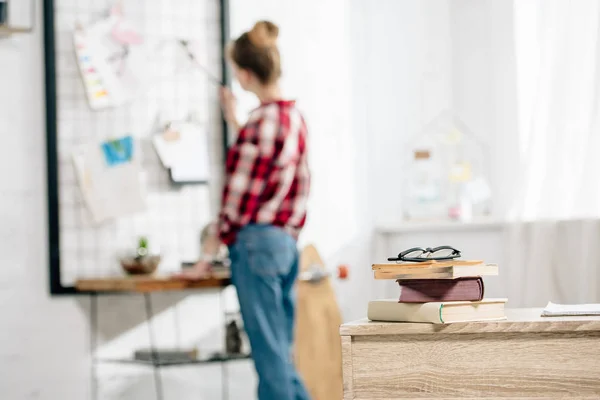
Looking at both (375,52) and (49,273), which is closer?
(49,273)

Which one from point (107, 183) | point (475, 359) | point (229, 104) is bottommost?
point (475, 359)

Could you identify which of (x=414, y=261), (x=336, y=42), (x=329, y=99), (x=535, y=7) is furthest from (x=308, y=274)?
(x=414, y=261)

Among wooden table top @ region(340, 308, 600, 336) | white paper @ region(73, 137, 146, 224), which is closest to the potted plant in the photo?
white paper @ region(73, 137, 146, 224)

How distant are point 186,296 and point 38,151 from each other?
73 centimetres

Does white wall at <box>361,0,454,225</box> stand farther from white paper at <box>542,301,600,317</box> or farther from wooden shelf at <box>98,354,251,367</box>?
white paper at <box>542,301,600,317</box>

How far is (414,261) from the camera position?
1447mm

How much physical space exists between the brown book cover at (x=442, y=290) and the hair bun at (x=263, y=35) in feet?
4.63

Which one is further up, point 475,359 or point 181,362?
point 475,359

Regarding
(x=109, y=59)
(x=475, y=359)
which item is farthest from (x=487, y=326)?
(x=109, y=59)

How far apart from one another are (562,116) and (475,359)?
1595 mm

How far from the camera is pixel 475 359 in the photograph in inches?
Result: 54.8

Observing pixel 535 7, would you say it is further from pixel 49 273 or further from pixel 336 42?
pixel 49 273

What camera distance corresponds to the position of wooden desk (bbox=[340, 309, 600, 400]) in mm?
1371

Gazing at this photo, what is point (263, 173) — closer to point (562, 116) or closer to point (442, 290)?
point (562, 116)
